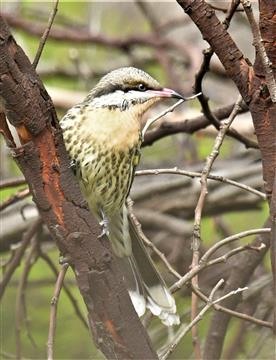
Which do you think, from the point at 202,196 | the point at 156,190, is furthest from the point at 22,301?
the point at 156,190

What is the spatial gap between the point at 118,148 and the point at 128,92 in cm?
19

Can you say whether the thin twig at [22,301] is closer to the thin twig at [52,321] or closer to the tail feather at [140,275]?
the tail feather at [140,275]

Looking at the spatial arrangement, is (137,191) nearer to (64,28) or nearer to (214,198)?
(214,198)

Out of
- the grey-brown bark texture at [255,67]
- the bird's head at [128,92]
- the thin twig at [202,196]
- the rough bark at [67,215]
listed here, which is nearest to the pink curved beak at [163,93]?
the bird's head at [128,92]

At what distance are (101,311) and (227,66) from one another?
668mm

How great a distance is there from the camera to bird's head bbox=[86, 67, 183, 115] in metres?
3.10

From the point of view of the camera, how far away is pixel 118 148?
3162mm

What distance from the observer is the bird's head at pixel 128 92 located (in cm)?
310

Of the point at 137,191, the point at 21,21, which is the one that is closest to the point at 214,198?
the point at 137,191

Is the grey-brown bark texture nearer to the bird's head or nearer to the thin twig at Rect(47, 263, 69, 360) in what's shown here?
the thin twig at Rect(47, 263, 69, 360)

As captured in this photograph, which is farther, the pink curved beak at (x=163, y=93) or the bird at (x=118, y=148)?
the bird at (x=118, y=148)

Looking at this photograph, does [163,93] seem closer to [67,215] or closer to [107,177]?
[107,177]

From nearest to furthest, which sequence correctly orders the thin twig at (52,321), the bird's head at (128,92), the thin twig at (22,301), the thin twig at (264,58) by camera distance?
the thin twig at (264,58) → the thin twig at (52,321) → the thin twig at (22,301) → the bird's head at (128,92)

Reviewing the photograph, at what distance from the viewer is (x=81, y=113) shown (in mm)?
3174
